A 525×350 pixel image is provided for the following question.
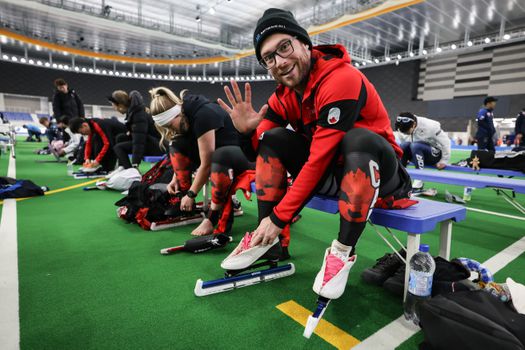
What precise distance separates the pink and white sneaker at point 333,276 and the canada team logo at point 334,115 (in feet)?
1.68

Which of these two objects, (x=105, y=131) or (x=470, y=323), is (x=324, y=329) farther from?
(x=105, y=131)

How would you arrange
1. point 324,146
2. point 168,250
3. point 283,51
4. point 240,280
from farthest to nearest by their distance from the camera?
point 168,250
point 240,280
point 283,51
point 324,146

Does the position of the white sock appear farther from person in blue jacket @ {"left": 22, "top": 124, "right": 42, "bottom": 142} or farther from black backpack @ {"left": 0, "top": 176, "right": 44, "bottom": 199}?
person in blue jacket @ {"left": 22, "top": 124, "right": 42, "bottom": 142}

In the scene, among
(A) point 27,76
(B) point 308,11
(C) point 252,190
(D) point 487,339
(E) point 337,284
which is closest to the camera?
(D) point 487,339

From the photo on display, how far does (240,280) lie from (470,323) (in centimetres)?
99

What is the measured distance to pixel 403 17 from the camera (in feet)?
45.5

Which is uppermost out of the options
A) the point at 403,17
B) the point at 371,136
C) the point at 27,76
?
the point at 403,17

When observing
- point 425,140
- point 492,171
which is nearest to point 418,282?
point 492,171

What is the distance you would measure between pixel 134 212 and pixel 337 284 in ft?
6.95

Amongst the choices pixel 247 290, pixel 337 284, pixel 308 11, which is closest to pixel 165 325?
pixel 247 290

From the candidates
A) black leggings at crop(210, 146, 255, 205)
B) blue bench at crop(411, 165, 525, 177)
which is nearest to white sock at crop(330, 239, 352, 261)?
black leggings at crop(210, 146, 255, 205)

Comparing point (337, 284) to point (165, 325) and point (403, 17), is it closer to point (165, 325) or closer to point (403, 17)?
point (165, 325)

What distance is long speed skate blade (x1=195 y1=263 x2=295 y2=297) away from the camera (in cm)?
145

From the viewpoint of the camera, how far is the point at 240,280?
154cm
